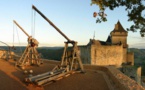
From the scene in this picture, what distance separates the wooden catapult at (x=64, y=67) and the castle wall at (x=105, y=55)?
19.7m

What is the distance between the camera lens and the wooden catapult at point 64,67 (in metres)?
11.2

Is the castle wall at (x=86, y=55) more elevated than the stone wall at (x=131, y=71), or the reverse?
the castle wall at (x=86, y=55)

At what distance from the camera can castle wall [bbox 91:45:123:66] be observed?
37.1 metres

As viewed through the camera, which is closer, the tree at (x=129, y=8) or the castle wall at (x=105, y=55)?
the tree at (x=129, y=8)

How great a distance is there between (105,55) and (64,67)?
23.6 metres

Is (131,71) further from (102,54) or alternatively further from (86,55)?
(86,55)

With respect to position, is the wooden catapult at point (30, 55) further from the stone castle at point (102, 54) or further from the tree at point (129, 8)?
the stone castle at point (102, 54)

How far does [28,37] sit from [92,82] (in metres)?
9.13

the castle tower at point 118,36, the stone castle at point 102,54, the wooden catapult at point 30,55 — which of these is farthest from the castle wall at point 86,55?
the wooden catapult at point 30,55

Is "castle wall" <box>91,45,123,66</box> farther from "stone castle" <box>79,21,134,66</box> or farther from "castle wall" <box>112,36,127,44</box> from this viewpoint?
"castle wall" <box>112,36,127,44</box>

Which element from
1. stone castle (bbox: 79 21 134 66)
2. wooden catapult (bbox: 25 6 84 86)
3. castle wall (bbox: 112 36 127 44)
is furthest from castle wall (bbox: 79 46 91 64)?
wooden catapult (bbox: 25 6 84 86)

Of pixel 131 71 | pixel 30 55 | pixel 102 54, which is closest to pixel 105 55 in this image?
pixel 102 54

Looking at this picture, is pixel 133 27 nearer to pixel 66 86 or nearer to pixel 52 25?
pixel 66 86

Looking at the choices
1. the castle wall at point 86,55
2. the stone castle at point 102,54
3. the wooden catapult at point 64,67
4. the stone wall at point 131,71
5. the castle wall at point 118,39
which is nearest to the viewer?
the wooden catapult at point 64,67
